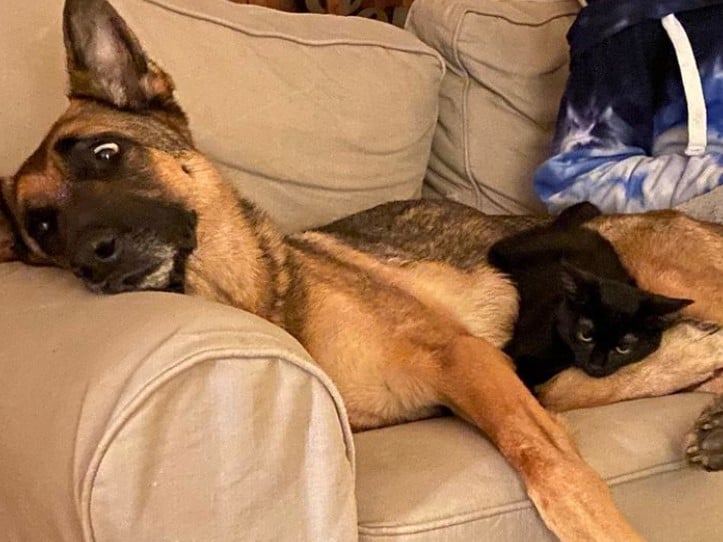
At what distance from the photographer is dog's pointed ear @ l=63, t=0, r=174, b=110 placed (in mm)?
1484

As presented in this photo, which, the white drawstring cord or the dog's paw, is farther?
the white drawstring cord

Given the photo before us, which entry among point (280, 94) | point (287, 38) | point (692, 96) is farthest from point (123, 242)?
point (692, 96)

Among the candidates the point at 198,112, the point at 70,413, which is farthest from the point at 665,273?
the point at 70,413

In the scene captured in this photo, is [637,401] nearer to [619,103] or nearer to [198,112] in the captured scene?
[619,103]

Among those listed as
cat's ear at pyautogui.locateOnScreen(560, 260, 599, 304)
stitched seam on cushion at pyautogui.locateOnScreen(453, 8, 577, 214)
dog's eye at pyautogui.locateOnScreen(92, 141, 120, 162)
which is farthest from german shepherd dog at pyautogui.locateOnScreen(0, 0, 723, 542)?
stitched seam on cushion at pyautogui.locateOnScreen(453, 8, 577, 214)

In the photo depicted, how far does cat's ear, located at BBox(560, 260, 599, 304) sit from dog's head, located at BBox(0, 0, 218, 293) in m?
0.62

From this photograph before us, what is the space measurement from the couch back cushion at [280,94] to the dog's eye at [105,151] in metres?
0.29

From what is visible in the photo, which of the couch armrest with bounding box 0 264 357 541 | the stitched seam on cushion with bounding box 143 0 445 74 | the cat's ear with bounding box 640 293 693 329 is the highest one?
the stitched seam on cushion with bounding box 143 0 445 74

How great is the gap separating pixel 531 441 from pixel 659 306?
45cm

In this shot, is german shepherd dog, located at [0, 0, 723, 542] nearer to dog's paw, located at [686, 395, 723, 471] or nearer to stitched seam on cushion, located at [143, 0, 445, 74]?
dog's paw, located at [686, 395, 723, 471]

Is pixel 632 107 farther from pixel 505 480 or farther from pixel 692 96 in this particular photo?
pixel 505 480

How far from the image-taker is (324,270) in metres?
1.63

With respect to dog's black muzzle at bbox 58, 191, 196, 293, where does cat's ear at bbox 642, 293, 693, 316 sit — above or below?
below

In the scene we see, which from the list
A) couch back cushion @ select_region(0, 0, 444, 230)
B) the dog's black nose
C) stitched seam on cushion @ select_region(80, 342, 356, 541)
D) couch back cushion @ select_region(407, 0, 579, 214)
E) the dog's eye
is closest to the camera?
stitched seam on cushion @ select_region(80, 342, 356, 541)
